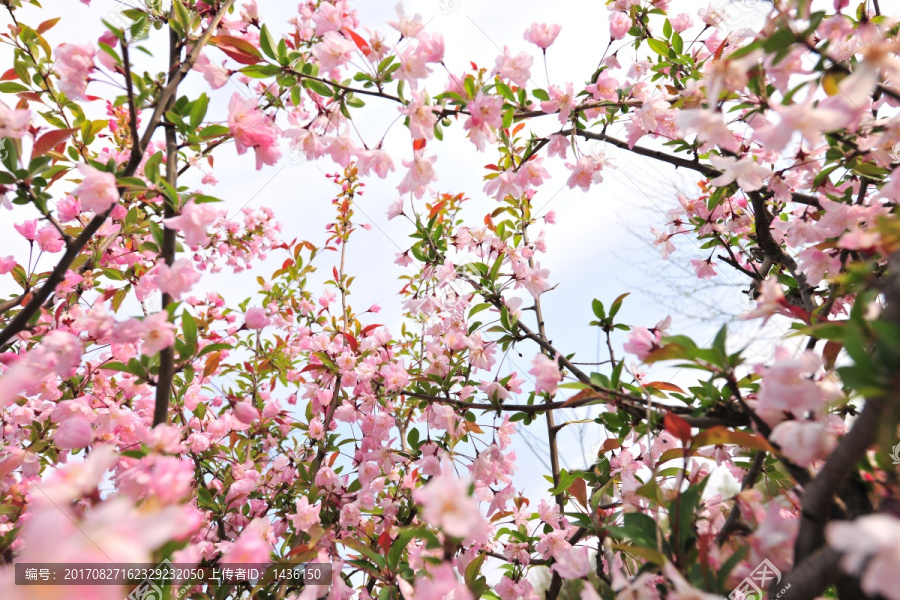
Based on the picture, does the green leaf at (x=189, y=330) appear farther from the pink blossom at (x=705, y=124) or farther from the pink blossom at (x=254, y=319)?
the pink blossom at (x=705, y=124)

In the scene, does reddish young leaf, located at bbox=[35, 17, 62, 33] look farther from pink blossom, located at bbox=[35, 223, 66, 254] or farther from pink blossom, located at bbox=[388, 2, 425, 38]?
pink blossom, located at bbox=[388, 2, 425, 38]

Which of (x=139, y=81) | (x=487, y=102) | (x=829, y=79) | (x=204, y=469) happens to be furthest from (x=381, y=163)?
(x=204, y=469)

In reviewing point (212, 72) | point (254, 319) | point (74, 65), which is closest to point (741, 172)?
point (254, 319)

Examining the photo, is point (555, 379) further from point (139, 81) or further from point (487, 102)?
point (139, 81)

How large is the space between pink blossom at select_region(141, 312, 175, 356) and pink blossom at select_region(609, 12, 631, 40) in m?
1.58

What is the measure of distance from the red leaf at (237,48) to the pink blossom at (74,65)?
26 centimetres

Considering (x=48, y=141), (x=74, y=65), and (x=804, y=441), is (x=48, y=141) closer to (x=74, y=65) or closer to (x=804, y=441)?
(x=74, y=65)

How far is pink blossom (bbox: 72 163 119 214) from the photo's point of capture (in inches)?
36.1

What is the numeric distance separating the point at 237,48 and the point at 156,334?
0.75 metres

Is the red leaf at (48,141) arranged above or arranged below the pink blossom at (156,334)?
above

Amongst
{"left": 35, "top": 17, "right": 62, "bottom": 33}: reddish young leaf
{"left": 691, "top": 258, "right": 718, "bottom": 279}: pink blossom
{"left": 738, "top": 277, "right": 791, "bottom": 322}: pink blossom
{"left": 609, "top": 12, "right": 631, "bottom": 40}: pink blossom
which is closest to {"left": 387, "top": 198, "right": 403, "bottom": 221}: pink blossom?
{"left": 609, "top": 12, "right": 631, "bottom": 40}: pink blossom

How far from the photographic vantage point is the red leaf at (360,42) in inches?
48.2

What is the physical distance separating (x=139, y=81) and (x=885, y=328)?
1.30 metres

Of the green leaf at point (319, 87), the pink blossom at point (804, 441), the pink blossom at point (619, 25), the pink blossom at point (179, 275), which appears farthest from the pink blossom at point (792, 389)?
the pink blossom at point (619, 25)
